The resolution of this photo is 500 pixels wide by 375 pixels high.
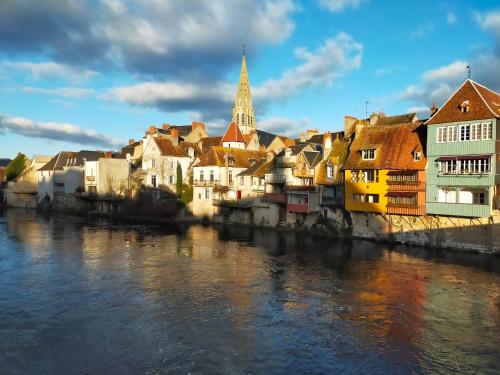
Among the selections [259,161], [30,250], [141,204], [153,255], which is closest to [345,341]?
[153,255]

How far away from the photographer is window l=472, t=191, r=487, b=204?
129ft

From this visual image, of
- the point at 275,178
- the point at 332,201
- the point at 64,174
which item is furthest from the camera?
the point at 64,174

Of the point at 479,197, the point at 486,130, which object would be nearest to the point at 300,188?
the point at 479,197

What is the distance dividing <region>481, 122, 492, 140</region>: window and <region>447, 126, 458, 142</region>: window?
2.47 m

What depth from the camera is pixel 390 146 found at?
4681cm

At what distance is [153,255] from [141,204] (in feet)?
111

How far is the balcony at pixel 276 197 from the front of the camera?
56781mm

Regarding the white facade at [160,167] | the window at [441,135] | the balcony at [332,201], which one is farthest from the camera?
the white facade at [160,167]

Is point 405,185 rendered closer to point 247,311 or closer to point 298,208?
point 298,208

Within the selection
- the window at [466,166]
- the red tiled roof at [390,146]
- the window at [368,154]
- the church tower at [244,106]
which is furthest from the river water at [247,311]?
the church tower at [244,106]

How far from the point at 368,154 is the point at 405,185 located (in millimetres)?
6134

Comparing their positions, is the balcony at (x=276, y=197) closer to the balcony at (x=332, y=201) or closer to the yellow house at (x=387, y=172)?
the balcony at (x=332, y=201)

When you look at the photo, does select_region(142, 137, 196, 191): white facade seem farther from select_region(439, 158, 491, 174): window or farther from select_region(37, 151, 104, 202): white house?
select_region(439, 158, 491, 174): window

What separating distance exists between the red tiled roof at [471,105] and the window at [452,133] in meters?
0.74
